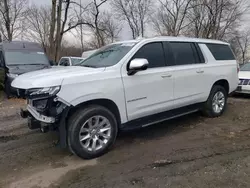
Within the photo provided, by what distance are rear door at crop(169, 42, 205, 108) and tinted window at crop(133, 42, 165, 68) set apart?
0.34 m

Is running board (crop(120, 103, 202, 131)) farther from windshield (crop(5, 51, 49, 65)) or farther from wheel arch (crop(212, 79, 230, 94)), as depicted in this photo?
windshield (crop(5, 51, 49, 65))

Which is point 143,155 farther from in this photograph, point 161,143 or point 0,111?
point 0,111

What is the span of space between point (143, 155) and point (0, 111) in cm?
526

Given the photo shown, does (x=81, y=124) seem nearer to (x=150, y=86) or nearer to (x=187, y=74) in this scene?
(x=150, y=86)

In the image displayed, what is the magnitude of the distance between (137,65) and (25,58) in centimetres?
735

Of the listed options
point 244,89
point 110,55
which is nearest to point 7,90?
point 110,55

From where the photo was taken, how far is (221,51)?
232 inches

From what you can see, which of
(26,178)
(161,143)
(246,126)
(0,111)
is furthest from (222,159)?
(0,111)

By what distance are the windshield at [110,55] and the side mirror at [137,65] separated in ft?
0.99

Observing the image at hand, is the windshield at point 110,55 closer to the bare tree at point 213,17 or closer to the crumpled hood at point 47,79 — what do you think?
the crumpled hood at point 47,79

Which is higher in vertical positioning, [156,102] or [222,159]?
[156,102]

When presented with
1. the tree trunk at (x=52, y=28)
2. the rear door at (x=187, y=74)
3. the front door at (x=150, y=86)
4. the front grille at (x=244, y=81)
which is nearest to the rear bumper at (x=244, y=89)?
the front grille at (x=244, y=81)

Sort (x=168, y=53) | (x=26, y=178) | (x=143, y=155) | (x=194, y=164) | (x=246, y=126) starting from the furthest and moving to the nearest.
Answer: (x=246, y=126)
(x=168, y=53)
(x=143, y=155)
(x=194, y=164)
(x=26, y=178)

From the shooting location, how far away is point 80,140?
136 inches
